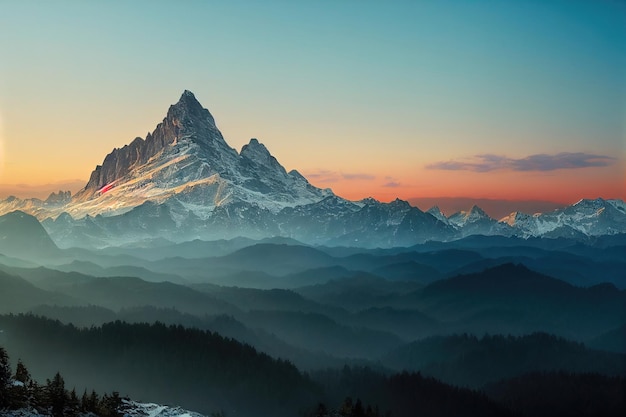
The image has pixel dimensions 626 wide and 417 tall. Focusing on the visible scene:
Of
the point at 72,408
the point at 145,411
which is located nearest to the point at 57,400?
the point at 72,408

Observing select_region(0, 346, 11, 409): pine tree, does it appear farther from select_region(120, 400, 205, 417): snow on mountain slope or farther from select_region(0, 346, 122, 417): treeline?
select_region(120, 400, 205, 417): snow on mountain slope

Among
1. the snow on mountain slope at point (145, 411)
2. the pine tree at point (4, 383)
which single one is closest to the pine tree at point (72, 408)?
the pine tree at point (4, 383)

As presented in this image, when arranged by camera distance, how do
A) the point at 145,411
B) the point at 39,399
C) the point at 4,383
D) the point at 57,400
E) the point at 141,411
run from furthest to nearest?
the point at 145,411
the point at 141,411
the point at 39,399
the point at 57,400
the point at 4,383

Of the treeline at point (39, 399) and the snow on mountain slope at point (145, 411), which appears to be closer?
the treeline at point (39, 399)

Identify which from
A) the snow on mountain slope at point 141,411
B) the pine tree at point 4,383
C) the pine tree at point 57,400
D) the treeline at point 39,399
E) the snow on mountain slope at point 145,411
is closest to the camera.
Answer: the pine tree at point 4,383

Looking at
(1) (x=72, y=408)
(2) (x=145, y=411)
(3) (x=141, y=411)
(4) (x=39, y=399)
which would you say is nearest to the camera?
(4) (x=39, y=399)

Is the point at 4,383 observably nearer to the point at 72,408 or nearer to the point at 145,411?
the point at 72,408

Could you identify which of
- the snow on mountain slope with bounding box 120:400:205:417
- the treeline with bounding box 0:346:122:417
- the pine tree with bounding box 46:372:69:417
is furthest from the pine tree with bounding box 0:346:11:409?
the snow on mountain slope with bounding box 120:400:205:417

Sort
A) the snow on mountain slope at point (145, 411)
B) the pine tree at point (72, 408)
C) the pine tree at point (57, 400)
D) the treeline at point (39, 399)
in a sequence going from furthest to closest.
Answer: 1. the snow on mountain slope at point (145, 411)
2. the pine tree at point (72, 408)
3. the pine tree at point (57, 400)
4. the treeline at point (39, 399)

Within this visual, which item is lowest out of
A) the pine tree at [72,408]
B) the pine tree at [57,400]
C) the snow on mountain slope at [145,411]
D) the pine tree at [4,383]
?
the snow on mountain slope at [145,411]

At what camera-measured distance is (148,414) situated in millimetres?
113625

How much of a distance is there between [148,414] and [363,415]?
4589cm

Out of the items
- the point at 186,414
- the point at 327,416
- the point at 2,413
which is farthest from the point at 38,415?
the point at 327,416

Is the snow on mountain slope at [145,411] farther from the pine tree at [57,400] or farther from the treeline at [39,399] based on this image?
the pine tree at [57,400]
